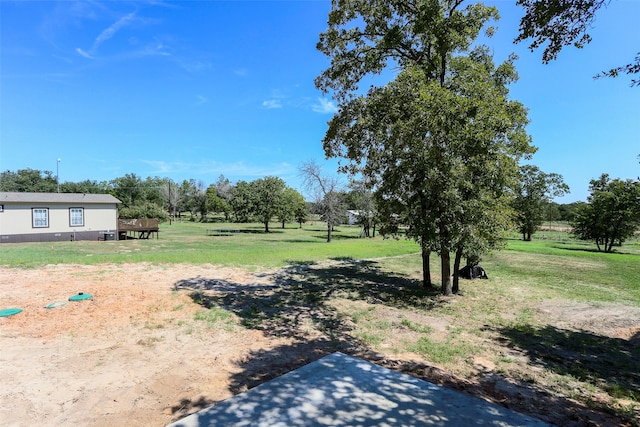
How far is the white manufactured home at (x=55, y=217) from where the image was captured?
69.7 feet

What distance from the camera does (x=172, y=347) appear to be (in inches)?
209

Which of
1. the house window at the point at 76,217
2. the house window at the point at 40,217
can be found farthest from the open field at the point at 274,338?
the house window at the point at 76,217

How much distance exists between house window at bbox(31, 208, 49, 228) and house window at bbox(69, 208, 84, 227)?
1327mm

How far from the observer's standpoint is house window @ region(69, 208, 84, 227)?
23.3 m

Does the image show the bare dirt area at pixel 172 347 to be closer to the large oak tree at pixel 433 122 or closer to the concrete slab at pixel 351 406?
Answer: the concrete slab at pixel 351 406

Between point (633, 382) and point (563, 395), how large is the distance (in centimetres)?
161

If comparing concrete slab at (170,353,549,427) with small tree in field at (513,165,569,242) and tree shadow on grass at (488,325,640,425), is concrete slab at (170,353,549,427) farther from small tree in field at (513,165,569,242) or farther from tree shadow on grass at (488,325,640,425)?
small tree in field at (513,165,569,242)

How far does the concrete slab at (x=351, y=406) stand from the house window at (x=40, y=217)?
85.8 feet

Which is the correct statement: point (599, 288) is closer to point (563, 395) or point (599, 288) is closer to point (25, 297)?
point (563, 395)

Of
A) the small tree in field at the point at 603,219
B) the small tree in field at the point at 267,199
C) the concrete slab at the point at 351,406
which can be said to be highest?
the small tree in field at the point at 267,199

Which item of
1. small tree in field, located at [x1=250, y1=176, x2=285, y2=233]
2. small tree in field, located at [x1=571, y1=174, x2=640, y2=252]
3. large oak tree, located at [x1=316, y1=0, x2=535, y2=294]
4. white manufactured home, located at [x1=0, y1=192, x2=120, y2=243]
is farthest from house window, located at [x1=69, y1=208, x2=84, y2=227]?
small tree in field, located at [x1=571, y1=174, x2=640, y2=252]

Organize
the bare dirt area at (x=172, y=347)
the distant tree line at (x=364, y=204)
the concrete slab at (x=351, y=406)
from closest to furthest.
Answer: the concrete slab at (x=351, y=406) < the bare dirt area at (x=172, y=347) < the distant tree line at (x=364, y=204)

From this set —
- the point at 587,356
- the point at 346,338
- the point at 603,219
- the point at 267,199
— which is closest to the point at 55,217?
the point at 267,199

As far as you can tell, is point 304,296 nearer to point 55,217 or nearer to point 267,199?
point 55,217
